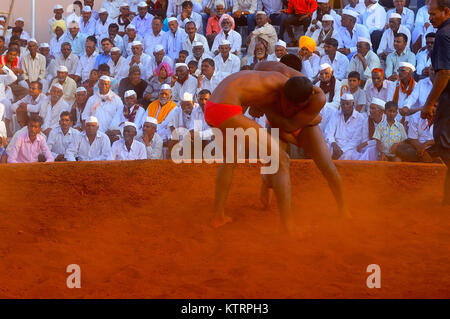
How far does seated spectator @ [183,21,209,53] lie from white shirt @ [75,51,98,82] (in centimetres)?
160

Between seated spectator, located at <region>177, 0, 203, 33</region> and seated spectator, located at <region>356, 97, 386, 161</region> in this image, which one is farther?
seated spectator, located at <region>177, 0, 203, 33</region>

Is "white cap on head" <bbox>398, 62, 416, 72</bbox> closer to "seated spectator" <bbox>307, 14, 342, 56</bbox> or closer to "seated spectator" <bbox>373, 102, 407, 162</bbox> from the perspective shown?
"seated spectator" <bbox>373, 102, 407, 162</bbox>

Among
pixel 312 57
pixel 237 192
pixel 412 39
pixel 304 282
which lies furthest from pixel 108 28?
pixel 304 282

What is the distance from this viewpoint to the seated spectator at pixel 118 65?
9.28 metres

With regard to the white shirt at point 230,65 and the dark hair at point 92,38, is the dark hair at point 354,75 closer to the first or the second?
the white shirt at point 230,65

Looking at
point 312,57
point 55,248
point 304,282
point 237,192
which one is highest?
point 312,57

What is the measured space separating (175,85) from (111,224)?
453cm

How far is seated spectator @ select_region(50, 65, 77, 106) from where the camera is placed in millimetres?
9148

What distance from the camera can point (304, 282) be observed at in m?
3.13

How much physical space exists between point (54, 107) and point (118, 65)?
1.29 meters

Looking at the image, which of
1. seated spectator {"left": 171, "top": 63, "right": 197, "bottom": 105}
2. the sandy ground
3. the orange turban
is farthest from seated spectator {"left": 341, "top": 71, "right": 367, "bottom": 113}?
seated spectator {"left": 171, "top": 63, "right": 197, "bottom": 105}

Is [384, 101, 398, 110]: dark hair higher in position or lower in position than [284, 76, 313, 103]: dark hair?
higher

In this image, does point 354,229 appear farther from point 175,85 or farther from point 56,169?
point 175,85

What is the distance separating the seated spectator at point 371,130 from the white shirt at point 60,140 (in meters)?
3.65
